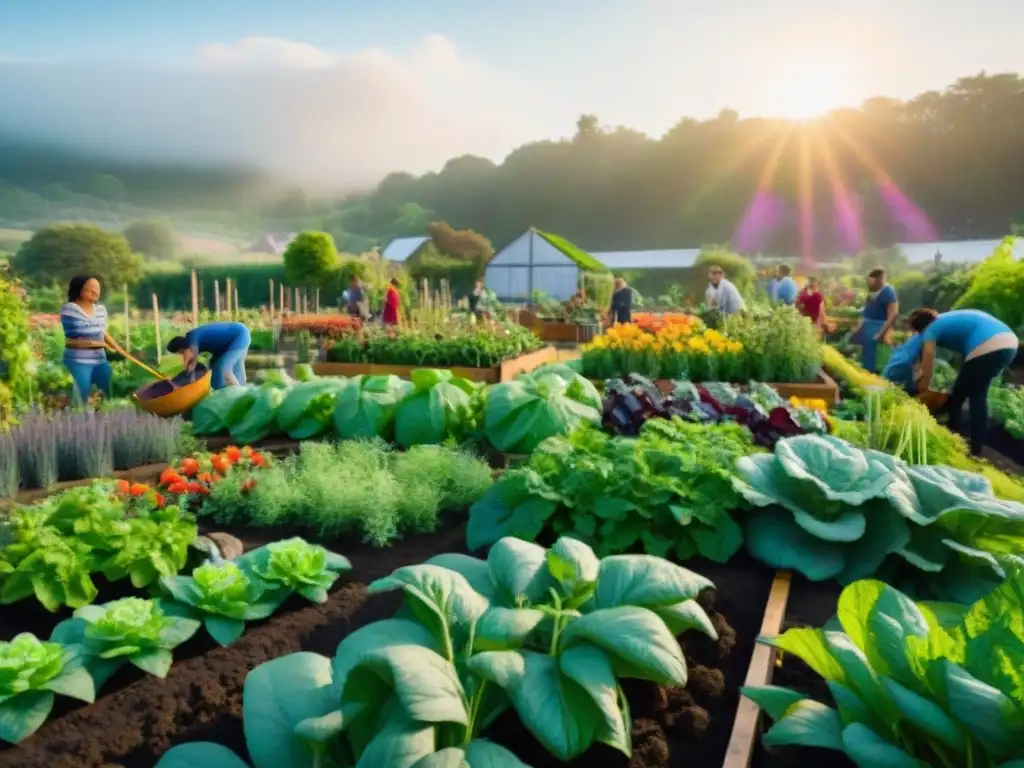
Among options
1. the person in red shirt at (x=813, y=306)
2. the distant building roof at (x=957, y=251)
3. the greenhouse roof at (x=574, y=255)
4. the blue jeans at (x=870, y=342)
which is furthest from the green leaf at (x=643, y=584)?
the distant building roof at (x=957, y=251)

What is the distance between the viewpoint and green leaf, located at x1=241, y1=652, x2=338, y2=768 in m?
1.44

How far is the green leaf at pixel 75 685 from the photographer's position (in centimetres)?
171

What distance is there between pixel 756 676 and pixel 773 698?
0.53 ft

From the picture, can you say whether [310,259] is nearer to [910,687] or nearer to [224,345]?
[224,345]

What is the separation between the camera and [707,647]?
77.0 inches

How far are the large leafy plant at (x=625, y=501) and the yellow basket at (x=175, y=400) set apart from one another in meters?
3.02

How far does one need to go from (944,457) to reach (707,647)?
→ 99.6 inches

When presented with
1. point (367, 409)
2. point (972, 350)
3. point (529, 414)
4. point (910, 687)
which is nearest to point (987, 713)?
point (910, 687)

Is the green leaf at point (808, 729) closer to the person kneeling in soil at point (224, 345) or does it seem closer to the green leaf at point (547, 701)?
the green leaf at point (547, 701)

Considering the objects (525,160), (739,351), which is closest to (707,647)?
(739,351)

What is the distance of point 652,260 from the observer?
35.7 metres

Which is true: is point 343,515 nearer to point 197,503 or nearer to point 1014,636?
point 197,503

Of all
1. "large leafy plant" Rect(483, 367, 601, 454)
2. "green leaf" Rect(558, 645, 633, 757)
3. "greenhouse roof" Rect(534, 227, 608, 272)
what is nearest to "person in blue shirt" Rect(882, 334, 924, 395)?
"large leafy plant" Rect(483, 367, 601, 454)

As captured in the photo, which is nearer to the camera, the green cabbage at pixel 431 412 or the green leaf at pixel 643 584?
the green leaf at pixel 643 584
